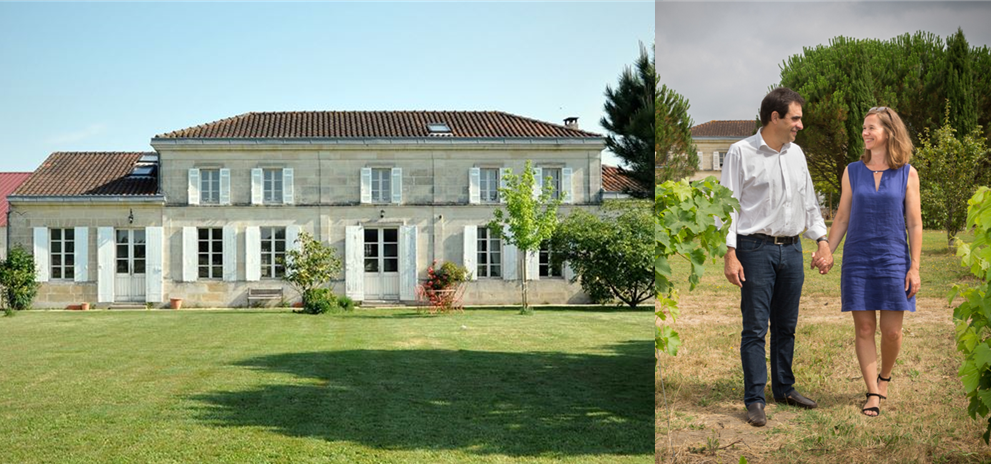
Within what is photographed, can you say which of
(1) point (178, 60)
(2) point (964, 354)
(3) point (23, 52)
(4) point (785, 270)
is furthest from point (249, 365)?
(2) point (964, 354)

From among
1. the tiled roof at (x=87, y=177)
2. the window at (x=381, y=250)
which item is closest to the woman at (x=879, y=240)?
the window at (x=381, y=250)

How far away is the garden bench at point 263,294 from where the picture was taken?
6.45 metres

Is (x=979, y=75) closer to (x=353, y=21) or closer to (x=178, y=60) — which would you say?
(x=353, y=21)

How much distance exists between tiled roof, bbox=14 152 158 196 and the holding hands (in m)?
4.79

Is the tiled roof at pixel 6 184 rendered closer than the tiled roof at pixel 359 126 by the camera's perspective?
Yes

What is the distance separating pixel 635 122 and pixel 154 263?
377 cm

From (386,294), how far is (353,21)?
240cm

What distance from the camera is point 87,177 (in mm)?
6176

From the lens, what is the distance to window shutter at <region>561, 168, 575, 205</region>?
6.87m

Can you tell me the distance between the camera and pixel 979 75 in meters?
3.79

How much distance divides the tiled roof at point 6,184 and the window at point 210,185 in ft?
4.11

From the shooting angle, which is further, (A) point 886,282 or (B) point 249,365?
(B) point 249,365

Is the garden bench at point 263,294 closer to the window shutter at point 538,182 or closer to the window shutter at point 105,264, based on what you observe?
the window shutter at point 105,264

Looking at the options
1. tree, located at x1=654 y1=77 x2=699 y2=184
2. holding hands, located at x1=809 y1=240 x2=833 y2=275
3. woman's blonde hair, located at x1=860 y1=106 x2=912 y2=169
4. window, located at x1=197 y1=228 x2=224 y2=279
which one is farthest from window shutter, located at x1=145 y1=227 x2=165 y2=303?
woman's blonde hair, located at x1=860 y1=106 x2=912 y2=169
